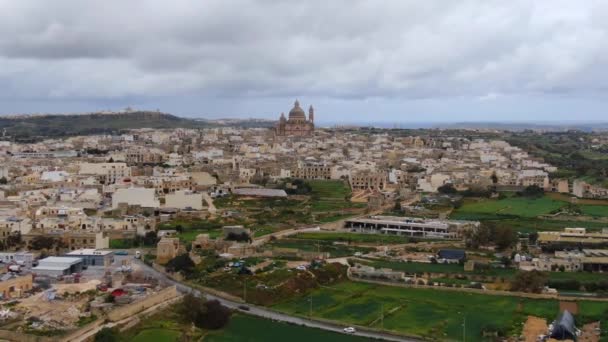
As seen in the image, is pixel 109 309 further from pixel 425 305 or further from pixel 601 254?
pixel 601 254

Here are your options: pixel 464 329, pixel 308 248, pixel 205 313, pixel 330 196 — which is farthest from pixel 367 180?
pixel 205 313

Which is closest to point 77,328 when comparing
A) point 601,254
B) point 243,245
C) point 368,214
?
point 243,245

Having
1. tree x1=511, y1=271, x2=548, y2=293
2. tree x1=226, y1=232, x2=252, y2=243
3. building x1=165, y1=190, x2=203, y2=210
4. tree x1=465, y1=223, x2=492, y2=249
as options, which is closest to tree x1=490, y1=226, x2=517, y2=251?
tree x1=465, y1=223, x2=492, y2=249

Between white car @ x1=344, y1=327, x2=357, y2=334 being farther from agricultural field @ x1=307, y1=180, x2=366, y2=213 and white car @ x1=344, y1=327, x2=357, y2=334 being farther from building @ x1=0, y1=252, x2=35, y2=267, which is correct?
agricultural field @ x1=307, y1=180, x2=366, y2=213

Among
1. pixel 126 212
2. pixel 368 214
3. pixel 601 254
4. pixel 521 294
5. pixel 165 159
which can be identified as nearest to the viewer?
pixel 521 294

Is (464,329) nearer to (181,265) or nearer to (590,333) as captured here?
(590,333)

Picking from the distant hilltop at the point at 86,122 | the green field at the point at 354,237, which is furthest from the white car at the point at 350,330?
the distant hilltop at the point at 86,122

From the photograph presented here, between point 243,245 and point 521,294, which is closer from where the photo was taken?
point 521,294
